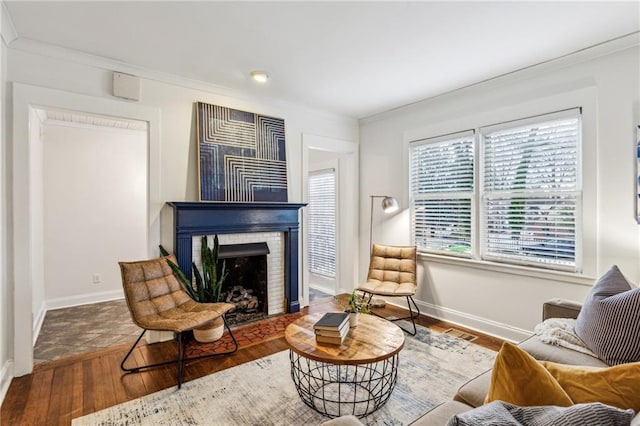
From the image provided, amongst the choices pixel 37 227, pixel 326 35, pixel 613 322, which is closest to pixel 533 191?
pixel 613 322

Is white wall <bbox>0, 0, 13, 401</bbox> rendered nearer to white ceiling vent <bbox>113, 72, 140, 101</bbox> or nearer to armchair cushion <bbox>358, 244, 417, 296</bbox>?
white ceiling vent <bbox>113, 72, 140, 101</bbox>

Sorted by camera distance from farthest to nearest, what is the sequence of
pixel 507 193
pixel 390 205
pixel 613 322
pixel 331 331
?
pixel 390 205, pixel 507 193, pixel 331 331, pixel 613 322

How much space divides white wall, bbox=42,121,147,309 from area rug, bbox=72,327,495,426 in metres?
2.86

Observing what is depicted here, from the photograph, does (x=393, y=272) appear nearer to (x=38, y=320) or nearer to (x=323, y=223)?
(x=323, y=223)

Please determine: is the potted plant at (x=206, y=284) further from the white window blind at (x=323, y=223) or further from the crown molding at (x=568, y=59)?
the crown molding at (x=568, y=59)

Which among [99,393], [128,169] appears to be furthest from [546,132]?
[128,169]

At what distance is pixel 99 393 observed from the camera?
2277 millimetres

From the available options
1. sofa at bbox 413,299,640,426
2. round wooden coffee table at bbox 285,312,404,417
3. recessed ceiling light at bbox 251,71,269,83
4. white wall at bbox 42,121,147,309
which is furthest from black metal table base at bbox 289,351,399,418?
white wall at bbox 42,121,147,309

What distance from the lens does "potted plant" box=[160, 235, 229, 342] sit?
306 centimetres

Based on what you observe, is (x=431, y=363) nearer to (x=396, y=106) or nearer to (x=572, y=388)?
(x=572, y=388)

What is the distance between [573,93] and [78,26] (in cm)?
394

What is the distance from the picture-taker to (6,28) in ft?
7.45

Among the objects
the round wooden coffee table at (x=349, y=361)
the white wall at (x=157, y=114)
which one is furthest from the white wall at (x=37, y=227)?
the round wooden coffee table at (x=349, y=361)

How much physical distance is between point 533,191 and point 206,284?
3.24 metres
